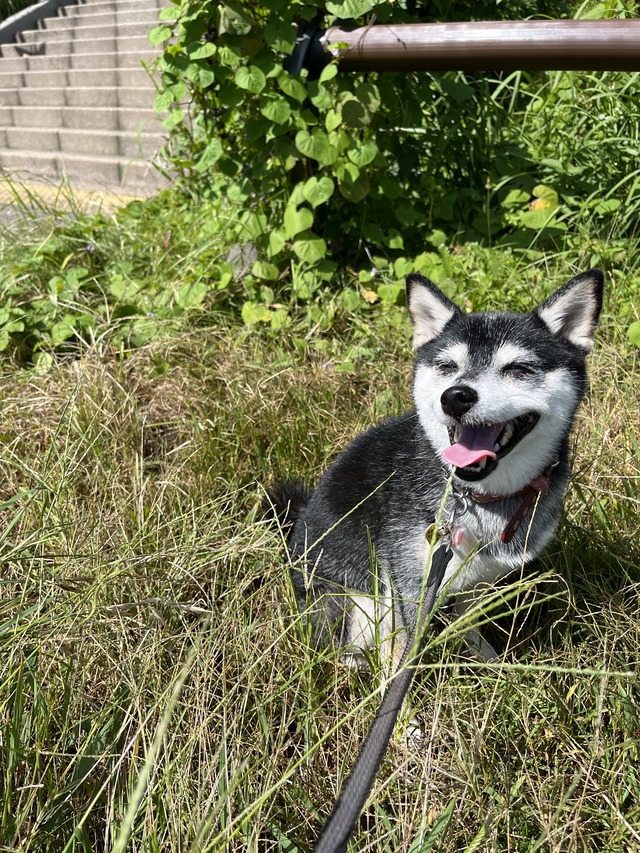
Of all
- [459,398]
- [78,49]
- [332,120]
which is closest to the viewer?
[459,398]

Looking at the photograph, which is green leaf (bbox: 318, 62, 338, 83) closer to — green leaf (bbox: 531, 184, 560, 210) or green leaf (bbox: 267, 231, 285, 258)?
green leaf (bbox: 267, 231, 285, 258)

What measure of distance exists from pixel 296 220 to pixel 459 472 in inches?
85.4

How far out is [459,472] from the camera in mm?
1870

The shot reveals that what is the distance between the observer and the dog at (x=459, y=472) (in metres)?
1.86

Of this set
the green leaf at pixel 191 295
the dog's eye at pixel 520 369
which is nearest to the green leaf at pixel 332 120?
the green leaf at pixel 191 295

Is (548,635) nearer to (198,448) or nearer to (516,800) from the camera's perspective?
(516,800)

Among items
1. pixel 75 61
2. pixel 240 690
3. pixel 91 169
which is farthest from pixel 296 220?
pixel 75 61

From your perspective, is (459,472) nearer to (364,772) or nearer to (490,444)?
(490,444)

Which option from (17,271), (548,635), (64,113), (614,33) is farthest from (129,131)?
(548,635)

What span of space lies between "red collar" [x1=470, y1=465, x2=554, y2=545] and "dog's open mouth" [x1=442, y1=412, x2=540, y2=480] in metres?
0.15

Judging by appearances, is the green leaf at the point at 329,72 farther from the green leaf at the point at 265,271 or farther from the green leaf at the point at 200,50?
the green leaf at the point at 265,271

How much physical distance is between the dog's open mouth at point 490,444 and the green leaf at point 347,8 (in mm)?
2414

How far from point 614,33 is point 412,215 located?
4.22 ft

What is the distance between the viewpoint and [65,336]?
3.53 metres
